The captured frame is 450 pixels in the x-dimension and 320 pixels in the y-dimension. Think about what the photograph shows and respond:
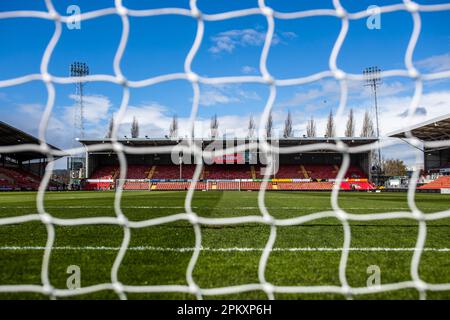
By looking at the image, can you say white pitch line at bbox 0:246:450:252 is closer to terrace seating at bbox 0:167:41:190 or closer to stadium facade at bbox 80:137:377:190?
stadium facade at bbox 80:137:377:190

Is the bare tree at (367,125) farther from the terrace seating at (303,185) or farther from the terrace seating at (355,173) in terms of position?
the terrace seating at (303,185)

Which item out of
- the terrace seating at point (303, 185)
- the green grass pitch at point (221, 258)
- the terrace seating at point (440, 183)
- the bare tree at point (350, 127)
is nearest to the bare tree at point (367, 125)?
the bare tree at point (350, 127)

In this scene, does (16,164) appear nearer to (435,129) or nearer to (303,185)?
(303,185)

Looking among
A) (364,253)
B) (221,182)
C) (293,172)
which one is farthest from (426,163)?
(364,253)

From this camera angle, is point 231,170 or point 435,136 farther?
point 231,170

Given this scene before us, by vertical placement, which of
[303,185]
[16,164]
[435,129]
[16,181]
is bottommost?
[303,185]

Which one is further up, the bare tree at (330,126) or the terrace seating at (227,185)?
the bare tree at (330,126)

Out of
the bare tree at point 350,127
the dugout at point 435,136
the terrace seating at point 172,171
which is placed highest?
the bare tree at point 350,127

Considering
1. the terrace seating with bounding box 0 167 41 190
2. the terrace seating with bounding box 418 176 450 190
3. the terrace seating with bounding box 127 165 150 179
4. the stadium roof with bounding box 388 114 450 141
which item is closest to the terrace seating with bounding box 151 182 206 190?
the terrace seating with bounding box 127 165 150 179

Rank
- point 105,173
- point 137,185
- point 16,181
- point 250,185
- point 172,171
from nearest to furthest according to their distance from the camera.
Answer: point 16,181
point 250,185
point 137,185
point 172,171
point 105,173

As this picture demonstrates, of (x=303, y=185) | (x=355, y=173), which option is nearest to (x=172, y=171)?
(x=303, y=185)
